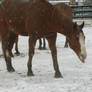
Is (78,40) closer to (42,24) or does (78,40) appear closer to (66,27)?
(66,27)

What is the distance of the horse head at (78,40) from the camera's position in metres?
6.75

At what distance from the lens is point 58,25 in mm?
6984

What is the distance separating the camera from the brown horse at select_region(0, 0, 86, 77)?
6.85m

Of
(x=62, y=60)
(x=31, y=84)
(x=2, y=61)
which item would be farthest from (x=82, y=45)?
(x=2, y=61)

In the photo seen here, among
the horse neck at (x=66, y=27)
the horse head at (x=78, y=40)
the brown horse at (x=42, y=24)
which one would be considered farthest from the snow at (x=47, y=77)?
the horse neck at (x=66, y=27)

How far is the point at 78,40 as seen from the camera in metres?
6.80

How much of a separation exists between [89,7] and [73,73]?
19.0m

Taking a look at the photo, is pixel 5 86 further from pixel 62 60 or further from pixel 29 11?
pixel 62 60

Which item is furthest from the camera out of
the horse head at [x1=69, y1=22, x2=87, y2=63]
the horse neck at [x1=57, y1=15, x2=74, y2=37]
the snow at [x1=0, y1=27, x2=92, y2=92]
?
the horse neck at [x1=57, y1=15, x2=74, y2=37]

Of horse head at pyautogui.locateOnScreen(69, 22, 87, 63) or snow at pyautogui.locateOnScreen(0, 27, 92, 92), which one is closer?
snow at pyautogui.locateOnScreen(0, 27, 92, 92)

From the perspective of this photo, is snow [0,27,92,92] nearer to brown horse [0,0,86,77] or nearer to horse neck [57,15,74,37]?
brown horse [0,0,86,77]

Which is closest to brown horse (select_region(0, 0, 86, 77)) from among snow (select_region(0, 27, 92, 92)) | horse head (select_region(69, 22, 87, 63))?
horse head (select_region(69, 22, 87, 63))

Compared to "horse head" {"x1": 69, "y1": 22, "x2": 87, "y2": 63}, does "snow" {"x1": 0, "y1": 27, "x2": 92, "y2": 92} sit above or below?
below

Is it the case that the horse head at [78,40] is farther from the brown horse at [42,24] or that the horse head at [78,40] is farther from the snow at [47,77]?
the snow at [47,77]
